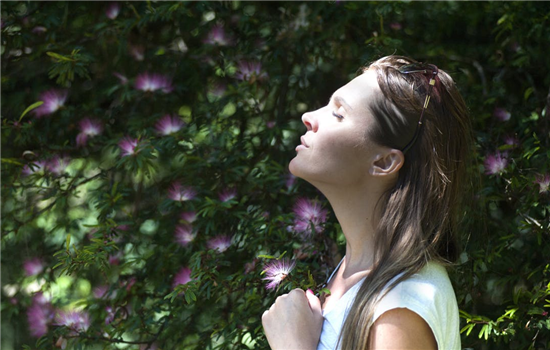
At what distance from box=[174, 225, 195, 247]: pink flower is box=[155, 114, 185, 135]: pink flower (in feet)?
0.91

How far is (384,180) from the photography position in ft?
4.17

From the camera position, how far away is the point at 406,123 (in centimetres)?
125

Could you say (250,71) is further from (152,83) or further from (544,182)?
(544,182)

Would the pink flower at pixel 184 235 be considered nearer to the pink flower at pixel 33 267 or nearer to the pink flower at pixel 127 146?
the pink flower at pixel 127 146

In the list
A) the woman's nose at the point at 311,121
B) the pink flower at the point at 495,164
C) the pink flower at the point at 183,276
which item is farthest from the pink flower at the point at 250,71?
the woman's nose at the point at 311,121

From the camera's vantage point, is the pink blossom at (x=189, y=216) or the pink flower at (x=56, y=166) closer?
the pink blossom at (x=189, y=216)

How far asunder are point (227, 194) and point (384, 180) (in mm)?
796

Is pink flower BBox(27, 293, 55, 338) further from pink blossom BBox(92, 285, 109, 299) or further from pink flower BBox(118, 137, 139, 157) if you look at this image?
pink flower BBox(118, 137, 139, 157)

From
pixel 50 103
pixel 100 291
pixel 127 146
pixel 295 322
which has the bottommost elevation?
pixel 100 291

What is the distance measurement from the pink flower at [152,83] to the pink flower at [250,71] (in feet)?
0.78

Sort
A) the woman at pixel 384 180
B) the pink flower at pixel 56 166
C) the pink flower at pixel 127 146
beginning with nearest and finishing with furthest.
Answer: the woman at pixel 384 180, the pink flower at pixel 127 146, the pink flower at pixel 56 166

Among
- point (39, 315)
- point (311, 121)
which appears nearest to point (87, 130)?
point (39, 315)

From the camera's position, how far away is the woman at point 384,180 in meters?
1.20

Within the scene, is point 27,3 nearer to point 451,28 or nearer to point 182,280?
point 182,280
